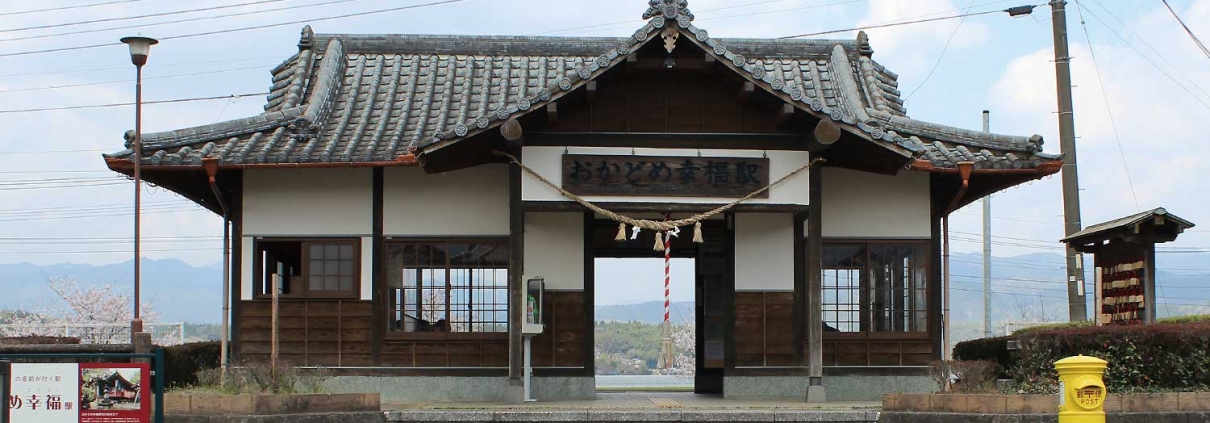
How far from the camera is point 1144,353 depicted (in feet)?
46.3

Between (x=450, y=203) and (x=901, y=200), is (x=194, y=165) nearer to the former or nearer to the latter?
(x=450, y=203)

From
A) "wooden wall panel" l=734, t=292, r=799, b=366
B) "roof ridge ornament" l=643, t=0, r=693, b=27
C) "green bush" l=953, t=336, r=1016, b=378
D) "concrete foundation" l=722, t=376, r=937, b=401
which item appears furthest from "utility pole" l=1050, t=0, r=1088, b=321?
"roof ridge ornament" l=643, t=0, r=693, b=27

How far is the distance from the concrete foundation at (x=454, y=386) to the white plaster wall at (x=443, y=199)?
2.03 metres

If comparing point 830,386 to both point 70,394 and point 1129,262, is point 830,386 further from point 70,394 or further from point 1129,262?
point 70,394

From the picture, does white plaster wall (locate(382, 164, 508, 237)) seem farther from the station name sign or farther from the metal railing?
the metal railing

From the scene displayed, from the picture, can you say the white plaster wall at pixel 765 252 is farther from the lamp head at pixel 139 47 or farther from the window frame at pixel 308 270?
the lamp head at pixel 139 47

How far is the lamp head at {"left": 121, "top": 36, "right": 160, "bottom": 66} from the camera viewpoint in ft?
61.3

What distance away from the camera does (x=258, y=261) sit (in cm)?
1870

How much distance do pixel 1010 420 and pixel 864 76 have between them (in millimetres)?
8679

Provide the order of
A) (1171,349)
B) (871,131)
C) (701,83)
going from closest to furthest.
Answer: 1. (1171,349)
2. (871,131)
3. (701,83)

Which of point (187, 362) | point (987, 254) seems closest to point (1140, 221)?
point (187, 362)

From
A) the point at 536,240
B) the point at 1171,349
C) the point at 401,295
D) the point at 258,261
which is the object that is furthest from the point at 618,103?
the point at 1171,349

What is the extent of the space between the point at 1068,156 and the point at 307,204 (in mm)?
14580

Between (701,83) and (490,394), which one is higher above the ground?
(701,83)
